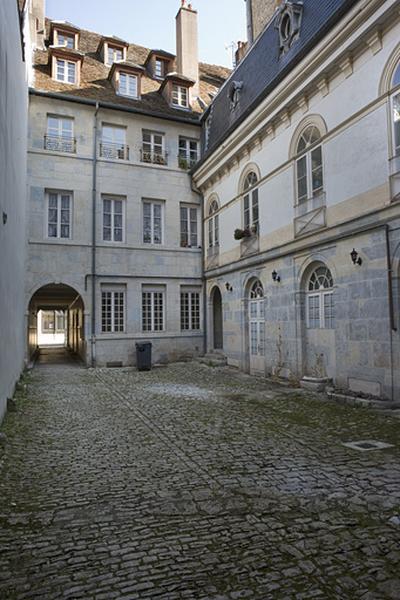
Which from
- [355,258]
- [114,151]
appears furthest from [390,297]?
[114,151]

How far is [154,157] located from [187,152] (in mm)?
1569

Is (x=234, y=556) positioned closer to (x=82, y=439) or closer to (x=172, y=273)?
(x=82, y=439)

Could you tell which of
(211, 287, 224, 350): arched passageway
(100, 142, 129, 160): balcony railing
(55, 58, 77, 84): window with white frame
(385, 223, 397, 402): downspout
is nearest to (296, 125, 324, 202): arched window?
(385, 223, 397, 402): downspout

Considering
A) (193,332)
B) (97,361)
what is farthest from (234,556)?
(193,332)

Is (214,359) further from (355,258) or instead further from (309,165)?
(355,258)

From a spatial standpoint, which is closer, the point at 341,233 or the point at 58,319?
the point at 341,233

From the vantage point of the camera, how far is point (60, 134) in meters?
15.4

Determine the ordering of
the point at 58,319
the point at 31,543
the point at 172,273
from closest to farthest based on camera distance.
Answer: the point at 31,543
the point at 172,273
the point at 58,319

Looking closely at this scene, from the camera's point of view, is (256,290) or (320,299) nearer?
(320,299)

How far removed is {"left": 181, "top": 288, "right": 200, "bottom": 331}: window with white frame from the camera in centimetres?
1686

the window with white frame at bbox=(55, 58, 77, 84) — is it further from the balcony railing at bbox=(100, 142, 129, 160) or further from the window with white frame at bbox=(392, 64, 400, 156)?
the window with white frame at bbox=(392, 64, 400, 156)

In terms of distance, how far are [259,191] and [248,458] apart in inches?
363

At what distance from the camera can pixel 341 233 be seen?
8.96 metres

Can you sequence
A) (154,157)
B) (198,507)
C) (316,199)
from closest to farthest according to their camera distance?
(198,507) < (316,199) < (154,157)
